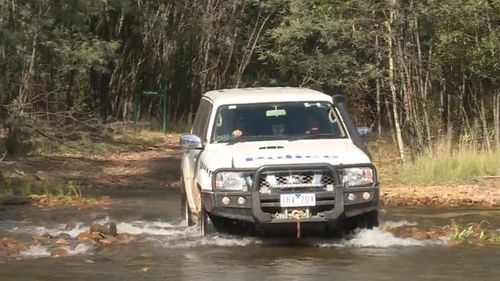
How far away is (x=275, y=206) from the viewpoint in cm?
985

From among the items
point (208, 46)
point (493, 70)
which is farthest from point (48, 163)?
point (208, 46)

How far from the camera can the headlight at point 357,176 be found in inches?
394

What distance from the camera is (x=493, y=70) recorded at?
20969mm

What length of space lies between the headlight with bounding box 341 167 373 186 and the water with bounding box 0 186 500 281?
0.66 metres

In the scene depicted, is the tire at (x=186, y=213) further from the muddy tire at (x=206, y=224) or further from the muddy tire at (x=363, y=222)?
the muddy tire at (x=363, y=222)

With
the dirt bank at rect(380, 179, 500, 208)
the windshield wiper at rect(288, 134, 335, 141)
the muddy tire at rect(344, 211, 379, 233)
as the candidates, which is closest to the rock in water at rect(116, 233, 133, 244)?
the windshield wiper at rect(288, 134, 335, 141)

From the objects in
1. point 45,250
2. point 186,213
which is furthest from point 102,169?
point 45,250

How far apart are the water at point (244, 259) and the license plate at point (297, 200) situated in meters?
0.49

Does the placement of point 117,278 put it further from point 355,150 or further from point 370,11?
point 370,11

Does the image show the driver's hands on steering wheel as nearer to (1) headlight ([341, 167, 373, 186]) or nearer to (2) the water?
(2) the water

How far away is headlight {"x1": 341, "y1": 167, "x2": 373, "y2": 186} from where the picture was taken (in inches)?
394

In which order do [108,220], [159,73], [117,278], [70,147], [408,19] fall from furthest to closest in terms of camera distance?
[159,73]
[70,147]
[408,19]
[108,220]
[117,278]

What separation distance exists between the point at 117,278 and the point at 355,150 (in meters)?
3.21

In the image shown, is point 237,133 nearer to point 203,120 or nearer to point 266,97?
point 266,97
